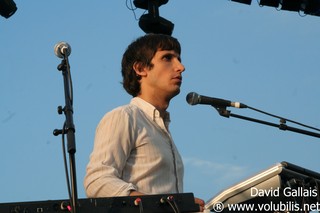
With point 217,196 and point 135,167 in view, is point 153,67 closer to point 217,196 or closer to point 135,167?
point 135,167

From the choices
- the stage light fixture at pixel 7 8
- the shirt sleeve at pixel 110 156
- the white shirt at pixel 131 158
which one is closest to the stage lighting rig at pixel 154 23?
the stage light fixture at pixel 7 8

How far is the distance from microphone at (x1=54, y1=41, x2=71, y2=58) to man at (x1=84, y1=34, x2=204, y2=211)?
0.51 m

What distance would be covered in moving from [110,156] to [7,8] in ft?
14.6

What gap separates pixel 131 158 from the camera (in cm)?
461

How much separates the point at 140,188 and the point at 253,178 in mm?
729

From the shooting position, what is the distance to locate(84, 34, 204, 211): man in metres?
4.38

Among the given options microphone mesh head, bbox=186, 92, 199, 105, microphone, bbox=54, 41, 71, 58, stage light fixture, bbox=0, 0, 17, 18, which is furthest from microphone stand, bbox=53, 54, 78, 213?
stage light fixture, bbox=0, 0, 17, 18

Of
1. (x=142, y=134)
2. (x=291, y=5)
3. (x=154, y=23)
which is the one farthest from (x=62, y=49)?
(x=291, y=5)

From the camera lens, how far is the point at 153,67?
204 inches

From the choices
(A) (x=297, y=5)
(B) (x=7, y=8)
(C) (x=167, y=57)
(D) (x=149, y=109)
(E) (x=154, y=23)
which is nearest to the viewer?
(D) (x=149, y=109)

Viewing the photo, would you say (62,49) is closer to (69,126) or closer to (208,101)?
(69,126)

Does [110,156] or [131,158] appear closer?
[110,156]

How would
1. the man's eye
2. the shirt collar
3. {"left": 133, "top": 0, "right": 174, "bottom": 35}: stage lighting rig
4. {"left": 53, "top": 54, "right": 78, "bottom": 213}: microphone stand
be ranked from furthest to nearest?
{"left": 133, "top": 0, "right": 174, "bottom": 35}: stage lighting rig
the man's eye
the shirt collar
{"left": 53, "top": 54, "right": 78, "bottom": 213}: microphone stand

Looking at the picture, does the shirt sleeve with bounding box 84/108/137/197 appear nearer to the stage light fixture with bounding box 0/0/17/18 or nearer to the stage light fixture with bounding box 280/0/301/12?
the stage light fixture with bounding box 0/0/17/18
